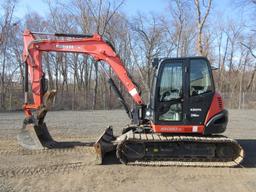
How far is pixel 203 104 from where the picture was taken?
360 inches

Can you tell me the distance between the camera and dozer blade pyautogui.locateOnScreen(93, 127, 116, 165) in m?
8.91

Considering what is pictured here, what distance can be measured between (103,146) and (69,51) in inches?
117

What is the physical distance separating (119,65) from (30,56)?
2449mm

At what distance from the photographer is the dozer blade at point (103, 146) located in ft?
29.2

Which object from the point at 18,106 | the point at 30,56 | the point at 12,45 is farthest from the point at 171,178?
the point at 12,45

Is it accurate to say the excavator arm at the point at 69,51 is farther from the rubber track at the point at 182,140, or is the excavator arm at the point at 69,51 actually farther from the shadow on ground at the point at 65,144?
the rubber track at the point at 182,140

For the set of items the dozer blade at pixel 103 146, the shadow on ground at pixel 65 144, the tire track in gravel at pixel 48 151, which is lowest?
the tire track in gravel at pixel 48 151

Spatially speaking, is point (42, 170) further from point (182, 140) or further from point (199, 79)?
point (199, 79)

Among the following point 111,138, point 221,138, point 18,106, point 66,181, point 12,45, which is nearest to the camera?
point 66,181

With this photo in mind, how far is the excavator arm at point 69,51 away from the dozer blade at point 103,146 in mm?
1196

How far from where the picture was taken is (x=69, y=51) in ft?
35.0

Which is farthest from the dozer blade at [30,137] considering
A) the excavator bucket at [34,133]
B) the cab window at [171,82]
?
the cab window at [171,82]

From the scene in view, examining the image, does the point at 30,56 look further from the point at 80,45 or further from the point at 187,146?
the point at 187,146

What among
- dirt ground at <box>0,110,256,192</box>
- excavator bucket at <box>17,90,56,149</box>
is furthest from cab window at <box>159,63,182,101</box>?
excavator bucket at <box>17,90,56,149</box>
